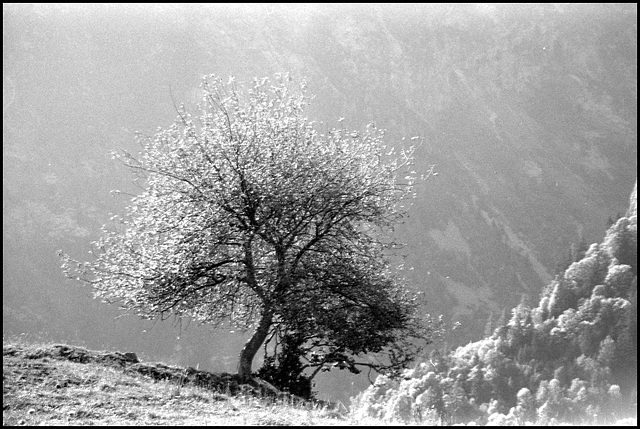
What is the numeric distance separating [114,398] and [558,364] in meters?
188

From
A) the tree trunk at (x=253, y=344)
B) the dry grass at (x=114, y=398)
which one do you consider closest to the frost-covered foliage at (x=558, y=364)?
the tree trunk at (x=253, y=344)

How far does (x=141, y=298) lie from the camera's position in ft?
69.1

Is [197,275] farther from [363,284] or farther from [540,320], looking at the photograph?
[540,320]

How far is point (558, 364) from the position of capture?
184m

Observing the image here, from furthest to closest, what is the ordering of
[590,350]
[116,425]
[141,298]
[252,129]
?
[590,350] < [252,129] < [141,298] < [116,425]

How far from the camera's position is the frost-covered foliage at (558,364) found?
162 metres

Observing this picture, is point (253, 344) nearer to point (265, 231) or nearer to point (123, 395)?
point (265, 231)

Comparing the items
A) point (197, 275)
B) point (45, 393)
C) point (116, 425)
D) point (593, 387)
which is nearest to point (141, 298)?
point (197, 275)

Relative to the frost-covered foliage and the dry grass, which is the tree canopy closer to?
the dry grass

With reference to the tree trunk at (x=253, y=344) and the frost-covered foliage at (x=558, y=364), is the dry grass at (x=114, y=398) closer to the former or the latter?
the tree trunk at (x=253, y=344)

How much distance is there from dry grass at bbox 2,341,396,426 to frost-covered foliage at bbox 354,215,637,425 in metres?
141

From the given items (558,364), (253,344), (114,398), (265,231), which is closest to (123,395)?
(114,398)

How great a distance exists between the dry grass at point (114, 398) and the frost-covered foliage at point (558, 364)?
14073 cm

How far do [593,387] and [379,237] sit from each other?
542ft
